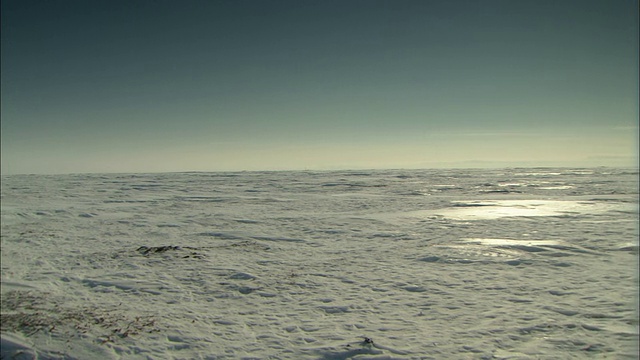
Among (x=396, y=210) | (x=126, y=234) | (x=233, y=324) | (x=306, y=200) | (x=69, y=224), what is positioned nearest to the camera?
Answer: (x=233, y=324)

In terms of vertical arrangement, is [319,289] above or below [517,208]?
below

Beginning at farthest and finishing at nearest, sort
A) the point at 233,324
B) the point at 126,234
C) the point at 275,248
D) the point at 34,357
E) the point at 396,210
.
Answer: the point at 396,210 → the point at 126,234 → the point at 275,248 → the point at 233,324 → the point at 34,357

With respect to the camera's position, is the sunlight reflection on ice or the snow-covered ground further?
the sunlight reflection on ice

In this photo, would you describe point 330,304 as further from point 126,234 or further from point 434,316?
point 126,234

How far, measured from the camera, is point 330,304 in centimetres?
457

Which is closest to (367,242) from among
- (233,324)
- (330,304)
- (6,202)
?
(330,304)

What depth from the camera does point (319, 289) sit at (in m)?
5.08

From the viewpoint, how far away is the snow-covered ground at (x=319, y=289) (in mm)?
3520

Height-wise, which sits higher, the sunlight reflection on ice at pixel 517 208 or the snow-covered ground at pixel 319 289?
the sunlight reflection on ice at pixel 517 208

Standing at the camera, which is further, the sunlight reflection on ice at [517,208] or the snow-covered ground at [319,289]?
the sunlight reflection on ice at [517,208]

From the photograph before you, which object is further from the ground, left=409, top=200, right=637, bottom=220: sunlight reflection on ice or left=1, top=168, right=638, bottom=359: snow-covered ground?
left=409, top=200, right=637, bottom=220: sunlight reflection on ice

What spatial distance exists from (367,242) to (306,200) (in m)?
8.15

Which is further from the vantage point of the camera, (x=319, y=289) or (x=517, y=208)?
(x=517, y=208)

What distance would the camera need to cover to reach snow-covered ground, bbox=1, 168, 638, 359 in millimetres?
3520
